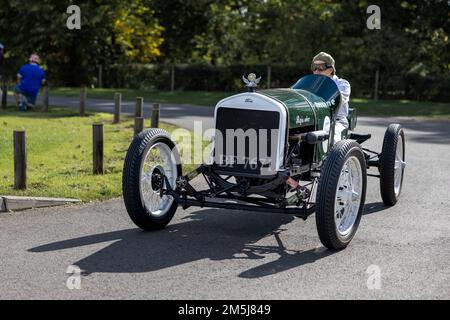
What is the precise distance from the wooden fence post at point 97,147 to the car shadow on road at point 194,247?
2.66m

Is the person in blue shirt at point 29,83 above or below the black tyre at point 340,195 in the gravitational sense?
above

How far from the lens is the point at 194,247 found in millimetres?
6734

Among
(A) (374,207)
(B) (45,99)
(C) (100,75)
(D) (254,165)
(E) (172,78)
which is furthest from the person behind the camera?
(C) (100,75)

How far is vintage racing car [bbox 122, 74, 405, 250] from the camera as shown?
698 centimetres

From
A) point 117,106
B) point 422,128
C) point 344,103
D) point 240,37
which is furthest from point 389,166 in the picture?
point 240,37

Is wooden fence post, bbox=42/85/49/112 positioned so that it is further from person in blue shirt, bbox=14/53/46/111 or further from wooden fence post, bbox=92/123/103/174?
wooden fence post, bbox=92/123/103/174

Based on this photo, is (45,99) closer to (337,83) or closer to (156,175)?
(337,83)

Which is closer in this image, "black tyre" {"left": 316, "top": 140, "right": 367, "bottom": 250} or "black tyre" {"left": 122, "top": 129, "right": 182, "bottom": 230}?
"black tyre" {"left": 316, "top": 140, "right": 367, "bottom": 250}

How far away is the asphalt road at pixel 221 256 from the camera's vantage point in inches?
216

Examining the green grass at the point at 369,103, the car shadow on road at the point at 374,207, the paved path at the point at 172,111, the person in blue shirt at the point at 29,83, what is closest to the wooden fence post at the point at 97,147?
the car shadow on road at the point at 374,207

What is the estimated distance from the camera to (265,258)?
20.9ft

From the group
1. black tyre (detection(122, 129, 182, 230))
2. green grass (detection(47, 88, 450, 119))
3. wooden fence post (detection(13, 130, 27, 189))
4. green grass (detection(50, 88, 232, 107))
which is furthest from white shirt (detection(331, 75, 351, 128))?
green grass (detection(50, 88, 232, 107))

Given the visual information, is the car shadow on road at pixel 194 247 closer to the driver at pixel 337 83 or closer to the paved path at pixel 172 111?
the driver at pixel 337 83

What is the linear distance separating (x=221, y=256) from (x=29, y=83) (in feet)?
47.5
